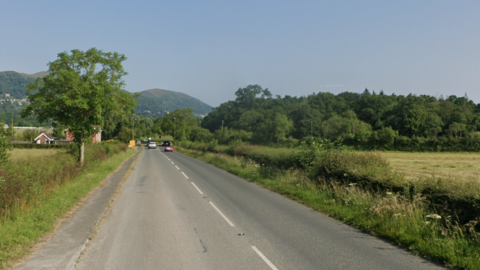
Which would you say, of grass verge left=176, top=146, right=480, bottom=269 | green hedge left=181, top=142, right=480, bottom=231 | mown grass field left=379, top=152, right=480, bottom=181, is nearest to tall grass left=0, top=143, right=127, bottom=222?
grass verge left=176, top=146, right=480, bottom=269

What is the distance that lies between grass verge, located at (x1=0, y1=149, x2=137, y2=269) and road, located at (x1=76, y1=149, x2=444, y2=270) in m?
1.19

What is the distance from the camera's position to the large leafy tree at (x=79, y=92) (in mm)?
18922

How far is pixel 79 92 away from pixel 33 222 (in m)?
12.1

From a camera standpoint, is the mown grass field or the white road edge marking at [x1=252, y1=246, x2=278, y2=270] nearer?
the white road edge marking at [x1=252, y1=246, x2=278, y2=270]

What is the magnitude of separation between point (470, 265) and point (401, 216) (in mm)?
2669

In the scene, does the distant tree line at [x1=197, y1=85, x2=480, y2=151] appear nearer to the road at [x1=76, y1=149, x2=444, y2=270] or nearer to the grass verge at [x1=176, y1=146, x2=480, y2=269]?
the grass verge at [x1=176, y1=146, x2=480, y2=269]

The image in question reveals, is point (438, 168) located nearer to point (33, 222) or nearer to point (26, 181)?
point (26, 181)

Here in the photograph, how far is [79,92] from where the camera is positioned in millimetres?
18781

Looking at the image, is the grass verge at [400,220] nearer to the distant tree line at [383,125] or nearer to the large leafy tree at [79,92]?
the large leafy tree at [79,92]

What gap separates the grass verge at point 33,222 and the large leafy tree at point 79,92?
690 centimetres

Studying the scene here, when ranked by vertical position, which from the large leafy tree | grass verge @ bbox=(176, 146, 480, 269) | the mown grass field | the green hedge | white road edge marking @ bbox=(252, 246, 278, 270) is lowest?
the mown grass field

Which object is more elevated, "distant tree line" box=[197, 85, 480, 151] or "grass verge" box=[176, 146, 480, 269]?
"distant tree line" box=[197, 85, 480, 151]

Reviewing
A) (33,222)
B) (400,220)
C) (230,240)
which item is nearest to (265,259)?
(230,240)

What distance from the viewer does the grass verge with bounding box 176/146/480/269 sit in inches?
253
